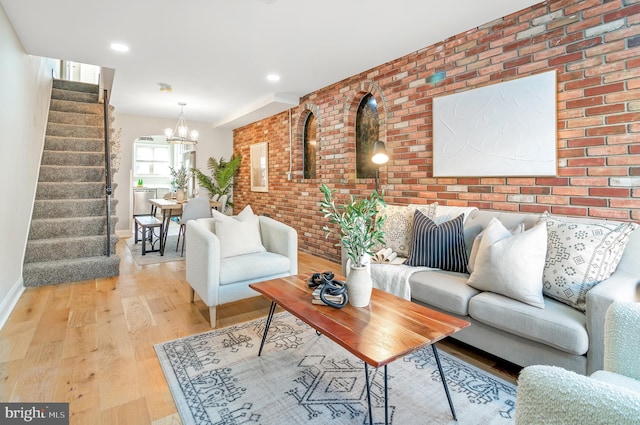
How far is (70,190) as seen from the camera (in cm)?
411

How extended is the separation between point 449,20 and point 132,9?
2.59m

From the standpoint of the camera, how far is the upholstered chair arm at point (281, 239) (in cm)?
291

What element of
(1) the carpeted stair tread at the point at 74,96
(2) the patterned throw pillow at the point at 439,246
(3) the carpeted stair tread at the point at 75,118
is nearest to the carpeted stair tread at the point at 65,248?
(3) the carpeted stair tread at the point at 75,118

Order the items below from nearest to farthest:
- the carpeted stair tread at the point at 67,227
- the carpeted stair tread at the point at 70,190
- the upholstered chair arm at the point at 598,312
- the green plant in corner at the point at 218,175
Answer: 1. the upholstered chair arm at the point at 598,312
2. the carpeted stair tread at the point at 67,227
3. the carpeted stair tread at the point at 70,190
4. the green plant in corner at the point at 218,175

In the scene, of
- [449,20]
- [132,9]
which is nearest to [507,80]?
[449,20]

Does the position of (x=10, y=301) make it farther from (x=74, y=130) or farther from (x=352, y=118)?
(x=352, y=118)

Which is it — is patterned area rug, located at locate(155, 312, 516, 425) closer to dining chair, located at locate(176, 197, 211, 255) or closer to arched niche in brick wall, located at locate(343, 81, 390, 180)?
arched niche in brick wall, located at locate(343, 81, 390, 180)

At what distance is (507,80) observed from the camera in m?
2.65

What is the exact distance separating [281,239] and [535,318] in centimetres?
197

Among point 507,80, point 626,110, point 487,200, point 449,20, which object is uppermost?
point 449,20

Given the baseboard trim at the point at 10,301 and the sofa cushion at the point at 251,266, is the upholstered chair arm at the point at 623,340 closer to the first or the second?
the sofa cushion at the point at 251,266

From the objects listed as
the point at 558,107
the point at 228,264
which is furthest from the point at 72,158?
the point at 558,107

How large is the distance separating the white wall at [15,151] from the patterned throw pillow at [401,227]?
313 centimetres

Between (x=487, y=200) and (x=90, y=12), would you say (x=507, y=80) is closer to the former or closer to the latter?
(x=487, y=200)
